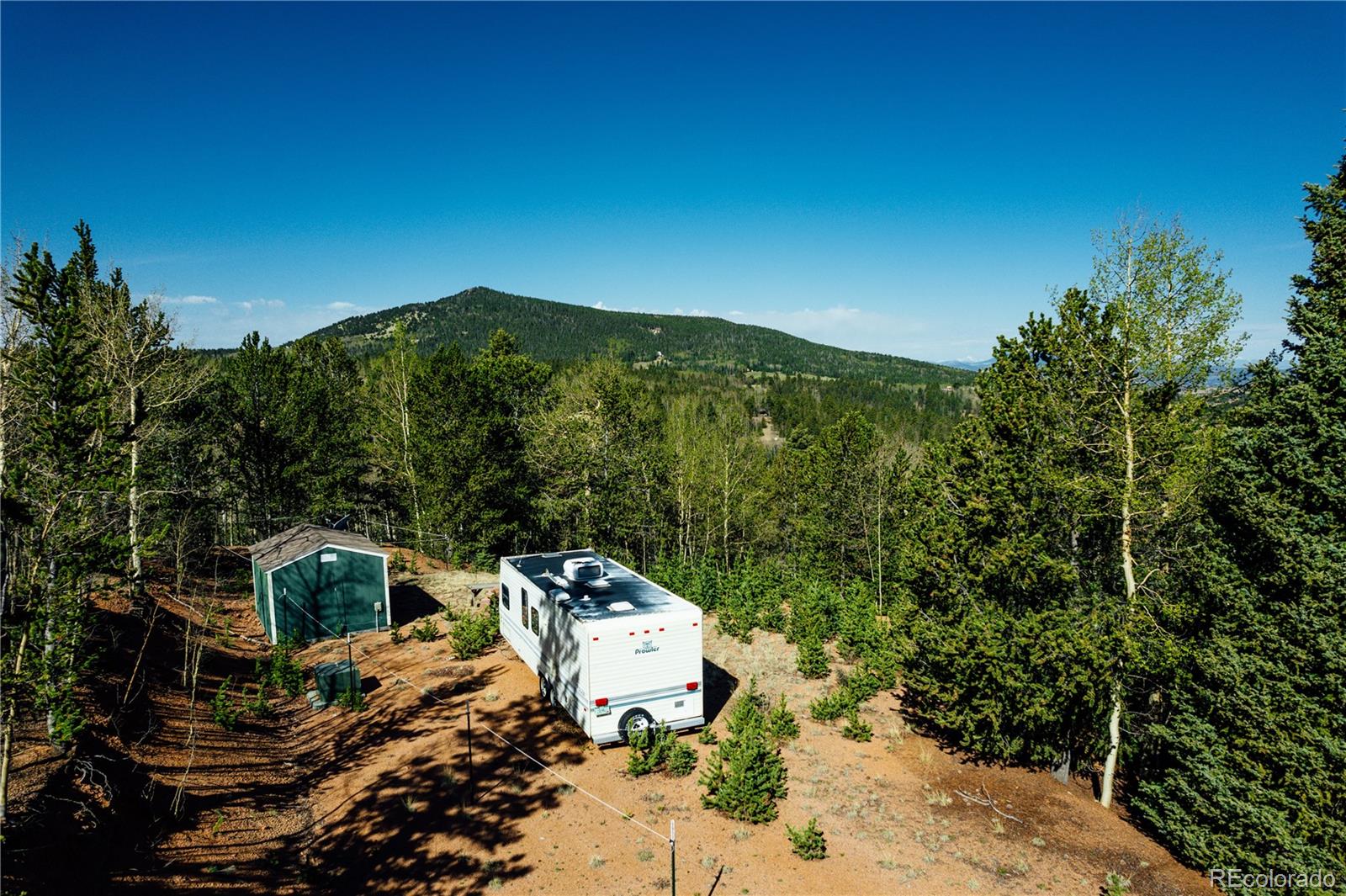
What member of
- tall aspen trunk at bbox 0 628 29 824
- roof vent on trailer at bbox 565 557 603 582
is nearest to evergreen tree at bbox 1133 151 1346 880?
roof vent on trailer at bbox 565 557 603 582

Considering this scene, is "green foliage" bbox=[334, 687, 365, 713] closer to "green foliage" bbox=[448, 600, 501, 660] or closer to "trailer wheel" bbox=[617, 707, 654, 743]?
"green foliage" bbox=[448, 600, 501, 660]

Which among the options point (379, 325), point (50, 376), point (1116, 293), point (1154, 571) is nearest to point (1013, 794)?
point (1154, 571)

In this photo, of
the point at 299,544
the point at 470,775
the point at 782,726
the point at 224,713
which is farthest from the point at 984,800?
the point at 299,544

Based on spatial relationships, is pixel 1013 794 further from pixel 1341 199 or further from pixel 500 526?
pixel 500 526

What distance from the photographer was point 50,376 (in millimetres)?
8469

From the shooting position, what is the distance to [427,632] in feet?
59.5

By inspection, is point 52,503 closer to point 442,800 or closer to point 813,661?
point 442,800

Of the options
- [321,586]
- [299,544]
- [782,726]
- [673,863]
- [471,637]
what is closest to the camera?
[673,863]

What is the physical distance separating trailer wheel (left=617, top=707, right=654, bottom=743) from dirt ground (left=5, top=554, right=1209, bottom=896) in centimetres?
50

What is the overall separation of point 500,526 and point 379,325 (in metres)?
181

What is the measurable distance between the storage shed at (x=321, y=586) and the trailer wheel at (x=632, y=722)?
1096 centimetres

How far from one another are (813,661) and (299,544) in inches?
626

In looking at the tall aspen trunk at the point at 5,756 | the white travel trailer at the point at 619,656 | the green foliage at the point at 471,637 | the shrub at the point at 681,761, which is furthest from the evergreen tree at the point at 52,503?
the shrub at the point at 681,761

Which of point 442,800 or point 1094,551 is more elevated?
point 1094,551
